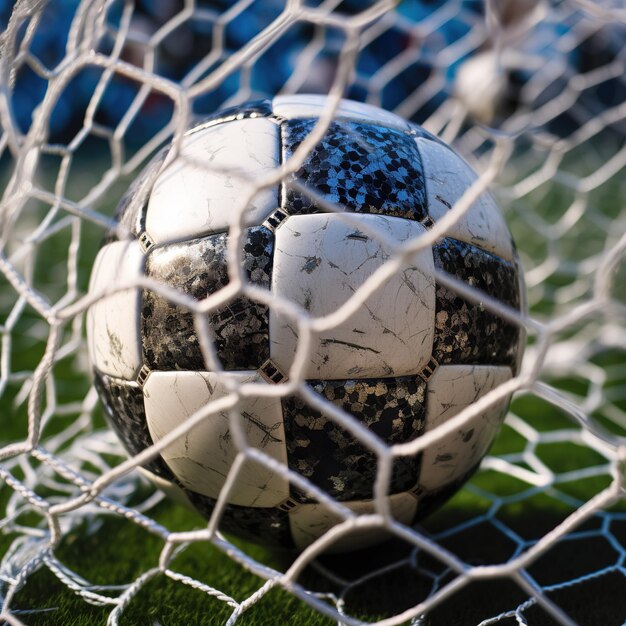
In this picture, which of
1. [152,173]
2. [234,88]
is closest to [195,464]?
[152,173]

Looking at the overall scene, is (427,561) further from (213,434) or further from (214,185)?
(214,185)

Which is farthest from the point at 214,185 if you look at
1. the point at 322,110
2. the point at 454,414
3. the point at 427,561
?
the point at 427,561

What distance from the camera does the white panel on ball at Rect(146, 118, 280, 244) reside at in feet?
3.89

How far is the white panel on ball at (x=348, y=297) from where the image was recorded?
1127mm

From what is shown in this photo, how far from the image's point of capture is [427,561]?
1498 millimetres

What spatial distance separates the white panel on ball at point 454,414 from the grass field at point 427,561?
26 cm

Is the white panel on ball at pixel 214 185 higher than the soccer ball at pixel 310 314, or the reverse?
the white panel on ball at pixel 214 185

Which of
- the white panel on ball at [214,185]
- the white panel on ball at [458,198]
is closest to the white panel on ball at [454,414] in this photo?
the white panel on ball at [458,198]

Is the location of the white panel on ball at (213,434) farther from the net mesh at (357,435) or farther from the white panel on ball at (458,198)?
the white panel on ball at (458,198)

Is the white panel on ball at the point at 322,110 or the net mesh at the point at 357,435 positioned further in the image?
the white panel on ball at the point at 322,110

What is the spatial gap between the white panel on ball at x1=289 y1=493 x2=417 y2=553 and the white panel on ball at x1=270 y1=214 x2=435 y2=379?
0.81 ft

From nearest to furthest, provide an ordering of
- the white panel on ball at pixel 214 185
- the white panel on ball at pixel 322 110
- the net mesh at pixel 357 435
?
the net mesh at pixel 357 435, the white panel on ball at pixel 214 185, the white panel on ball at pixel 322 110

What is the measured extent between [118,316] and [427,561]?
79cm

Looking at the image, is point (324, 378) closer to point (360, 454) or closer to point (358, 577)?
point (360, 454)
